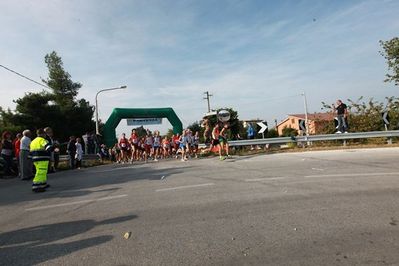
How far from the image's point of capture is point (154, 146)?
21.7 metres

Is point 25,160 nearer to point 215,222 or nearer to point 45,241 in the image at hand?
point 45,241

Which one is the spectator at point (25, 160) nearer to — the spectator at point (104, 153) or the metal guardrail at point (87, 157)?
the metal guardrail at point (87, 157)

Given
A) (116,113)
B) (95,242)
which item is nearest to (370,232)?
(95,242)

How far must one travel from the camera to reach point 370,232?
5121 millimetres

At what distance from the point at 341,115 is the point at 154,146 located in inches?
400

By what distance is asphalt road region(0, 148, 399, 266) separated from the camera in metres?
4.56

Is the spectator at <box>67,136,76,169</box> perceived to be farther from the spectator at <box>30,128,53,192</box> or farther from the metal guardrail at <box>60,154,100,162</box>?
the spectator at <box>30,128,53,192</box>

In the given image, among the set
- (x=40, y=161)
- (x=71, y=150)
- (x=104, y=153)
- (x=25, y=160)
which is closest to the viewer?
(x=40, y=161)

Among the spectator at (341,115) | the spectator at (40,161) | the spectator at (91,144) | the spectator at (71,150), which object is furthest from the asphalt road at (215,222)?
the spectator at (91,144)

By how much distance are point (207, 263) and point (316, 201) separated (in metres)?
3.30

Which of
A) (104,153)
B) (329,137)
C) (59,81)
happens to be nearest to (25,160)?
(104,153)

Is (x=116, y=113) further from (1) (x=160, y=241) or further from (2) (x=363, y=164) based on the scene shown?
(1) (x=160, y=241)

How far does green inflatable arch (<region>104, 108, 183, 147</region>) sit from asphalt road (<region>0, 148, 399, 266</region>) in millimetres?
18057

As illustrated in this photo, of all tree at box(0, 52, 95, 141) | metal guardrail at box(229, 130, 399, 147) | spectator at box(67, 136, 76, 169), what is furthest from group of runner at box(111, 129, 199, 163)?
tree at box(0, 52, 95, 141)
